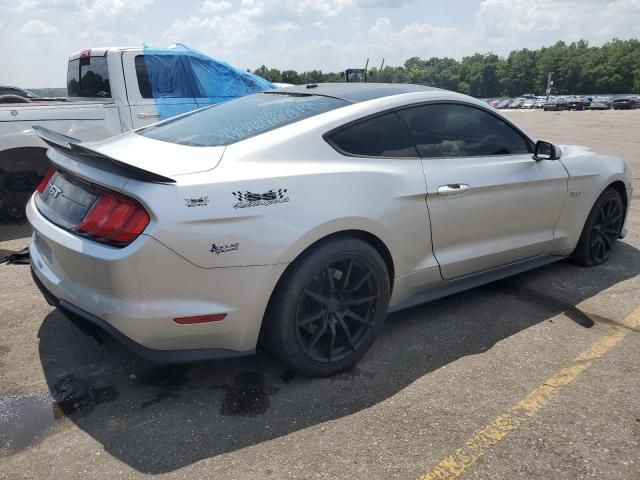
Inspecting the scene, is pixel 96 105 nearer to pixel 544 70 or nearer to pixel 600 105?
pixel 600 105

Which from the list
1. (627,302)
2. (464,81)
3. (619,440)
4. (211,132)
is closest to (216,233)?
(211,132)

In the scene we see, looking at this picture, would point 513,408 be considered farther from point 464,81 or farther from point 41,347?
point 464,81

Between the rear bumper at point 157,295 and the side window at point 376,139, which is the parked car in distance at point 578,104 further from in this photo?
the rear bumper at point 157,295

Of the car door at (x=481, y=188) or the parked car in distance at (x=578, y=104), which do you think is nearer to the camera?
the car door at (x=481, y=188)

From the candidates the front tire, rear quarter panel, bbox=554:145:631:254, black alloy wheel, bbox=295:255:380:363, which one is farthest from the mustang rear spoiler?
rear quarter panel, bbox=554:145:631:254

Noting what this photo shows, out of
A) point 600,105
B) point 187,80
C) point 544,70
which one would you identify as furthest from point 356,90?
point 544,70

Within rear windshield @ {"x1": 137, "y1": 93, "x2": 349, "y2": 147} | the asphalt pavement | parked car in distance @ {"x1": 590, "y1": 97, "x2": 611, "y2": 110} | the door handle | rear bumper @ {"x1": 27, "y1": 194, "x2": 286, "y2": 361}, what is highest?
rear windshield @ {"x1": 137, "y1": 93, "x2": 349, "y2": 147}

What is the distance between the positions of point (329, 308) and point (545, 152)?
2129 millimetres

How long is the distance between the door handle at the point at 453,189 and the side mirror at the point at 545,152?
87 centimetres

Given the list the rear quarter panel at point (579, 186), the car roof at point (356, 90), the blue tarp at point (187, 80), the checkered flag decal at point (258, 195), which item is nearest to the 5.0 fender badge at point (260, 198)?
the checkered flag decal at point (258, 195)

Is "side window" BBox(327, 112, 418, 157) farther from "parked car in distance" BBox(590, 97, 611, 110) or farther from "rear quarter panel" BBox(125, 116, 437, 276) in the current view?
"parked car in distance" BBox(590, 97, 611, 110)

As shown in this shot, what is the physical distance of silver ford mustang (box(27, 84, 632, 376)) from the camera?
2.39 m

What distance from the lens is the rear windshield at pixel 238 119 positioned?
115 inches

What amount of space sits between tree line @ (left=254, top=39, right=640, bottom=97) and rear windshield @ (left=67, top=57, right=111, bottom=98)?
94.2m
